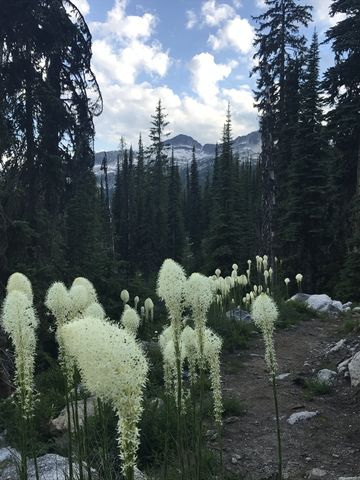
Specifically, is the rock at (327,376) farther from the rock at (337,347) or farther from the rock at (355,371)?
the rock at (337,347)

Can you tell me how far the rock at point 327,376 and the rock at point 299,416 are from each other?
4.42ft

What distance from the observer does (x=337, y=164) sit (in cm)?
2112

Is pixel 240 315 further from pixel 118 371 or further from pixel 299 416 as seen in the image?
pixel 118 371

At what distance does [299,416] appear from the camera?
6992mm

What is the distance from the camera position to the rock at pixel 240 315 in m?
13.1

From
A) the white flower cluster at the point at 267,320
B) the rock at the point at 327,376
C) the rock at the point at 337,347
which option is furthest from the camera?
the rock at the point at 337,347

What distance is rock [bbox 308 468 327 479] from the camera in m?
5.16

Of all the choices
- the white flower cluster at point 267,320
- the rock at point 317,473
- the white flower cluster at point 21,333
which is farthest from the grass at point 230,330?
the white flower cluster at point 21,333

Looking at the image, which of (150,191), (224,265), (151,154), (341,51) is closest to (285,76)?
(341,51)

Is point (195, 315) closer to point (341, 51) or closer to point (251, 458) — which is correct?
point (251, 458)

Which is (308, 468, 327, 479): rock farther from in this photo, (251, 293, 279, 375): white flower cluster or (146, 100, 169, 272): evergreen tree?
(146, 100, 169, 272): evergreen tree

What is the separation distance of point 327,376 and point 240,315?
4958mm

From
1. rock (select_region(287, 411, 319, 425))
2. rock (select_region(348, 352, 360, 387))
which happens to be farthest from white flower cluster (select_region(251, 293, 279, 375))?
rock (select_region(348, 352, 360, 387))

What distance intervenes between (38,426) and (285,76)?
23548 mm
